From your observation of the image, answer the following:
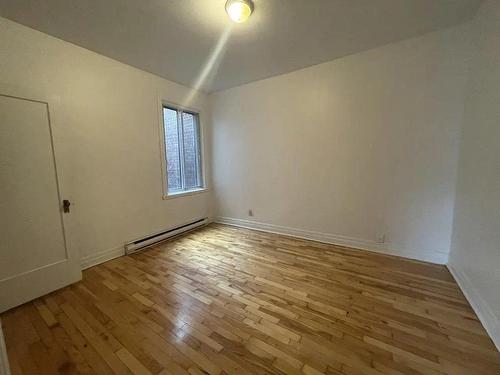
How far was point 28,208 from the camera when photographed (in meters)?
1.88

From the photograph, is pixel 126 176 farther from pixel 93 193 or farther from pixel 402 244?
pixel 402 244

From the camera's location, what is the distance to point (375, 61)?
2502 millimetres

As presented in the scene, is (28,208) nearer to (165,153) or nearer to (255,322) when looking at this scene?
(165,153)

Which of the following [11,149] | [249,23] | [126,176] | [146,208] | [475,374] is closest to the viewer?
[475,374]

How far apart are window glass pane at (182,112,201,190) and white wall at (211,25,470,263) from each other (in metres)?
0.77

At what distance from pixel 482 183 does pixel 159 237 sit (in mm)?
3814

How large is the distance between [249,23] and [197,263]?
9.02 feet

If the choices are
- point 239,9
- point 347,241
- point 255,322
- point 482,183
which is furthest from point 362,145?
point 255,322

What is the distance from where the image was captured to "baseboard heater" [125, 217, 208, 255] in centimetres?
282

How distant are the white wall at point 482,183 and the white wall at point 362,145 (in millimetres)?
224

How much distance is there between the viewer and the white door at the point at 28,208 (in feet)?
5.78

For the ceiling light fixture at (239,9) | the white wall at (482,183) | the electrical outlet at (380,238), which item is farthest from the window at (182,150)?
the white wall at (482,183)

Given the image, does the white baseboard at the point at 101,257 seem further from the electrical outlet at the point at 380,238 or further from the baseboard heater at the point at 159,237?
the electrical outlet at the point at 380,238

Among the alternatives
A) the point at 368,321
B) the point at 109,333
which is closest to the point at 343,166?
the point at 368,321
